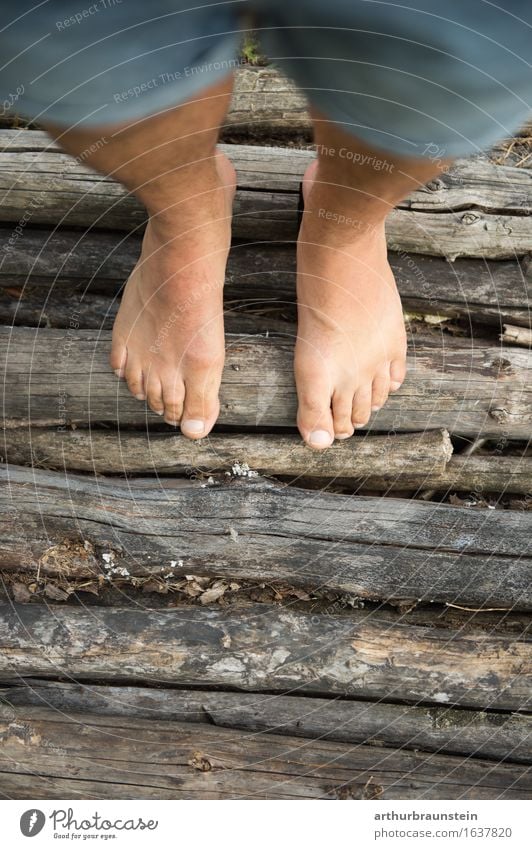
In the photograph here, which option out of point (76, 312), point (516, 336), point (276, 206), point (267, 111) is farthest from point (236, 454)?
point (267, 111)

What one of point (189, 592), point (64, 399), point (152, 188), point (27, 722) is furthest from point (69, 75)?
point (27, 722)

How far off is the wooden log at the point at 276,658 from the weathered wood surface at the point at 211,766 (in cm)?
12

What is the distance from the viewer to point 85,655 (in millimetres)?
1784

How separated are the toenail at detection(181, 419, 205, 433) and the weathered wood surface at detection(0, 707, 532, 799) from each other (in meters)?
0.72

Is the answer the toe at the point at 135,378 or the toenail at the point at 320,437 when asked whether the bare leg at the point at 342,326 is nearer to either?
the toenail at the point at 320,437

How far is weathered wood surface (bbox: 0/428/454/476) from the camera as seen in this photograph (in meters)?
1.93

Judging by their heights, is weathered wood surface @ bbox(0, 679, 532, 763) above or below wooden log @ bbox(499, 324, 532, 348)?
below

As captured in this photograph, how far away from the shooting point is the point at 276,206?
2100 millimetres

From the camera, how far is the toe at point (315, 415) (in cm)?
187

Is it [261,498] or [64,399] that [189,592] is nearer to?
[261,498]

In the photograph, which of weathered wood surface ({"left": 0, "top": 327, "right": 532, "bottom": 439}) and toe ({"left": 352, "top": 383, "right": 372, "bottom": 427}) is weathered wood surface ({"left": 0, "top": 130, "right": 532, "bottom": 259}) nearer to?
weathered wood surface ({"left": 0, "top": 327, "right": 532, "bottom": 439})

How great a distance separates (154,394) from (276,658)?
28.9 inches

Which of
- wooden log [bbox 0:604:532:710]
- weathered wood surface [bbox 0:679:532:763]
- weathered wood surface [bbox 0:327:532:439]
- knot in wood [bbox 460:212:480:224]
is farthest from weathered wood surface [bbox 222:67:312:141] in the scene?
weathered wood surface [bbox 0:679:532:763]

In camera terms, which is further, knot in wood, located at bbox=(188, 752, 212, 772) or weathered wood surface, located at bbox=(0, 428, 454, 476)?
weathered wood surface, located at bbox=(0, 428, 454, 476)
